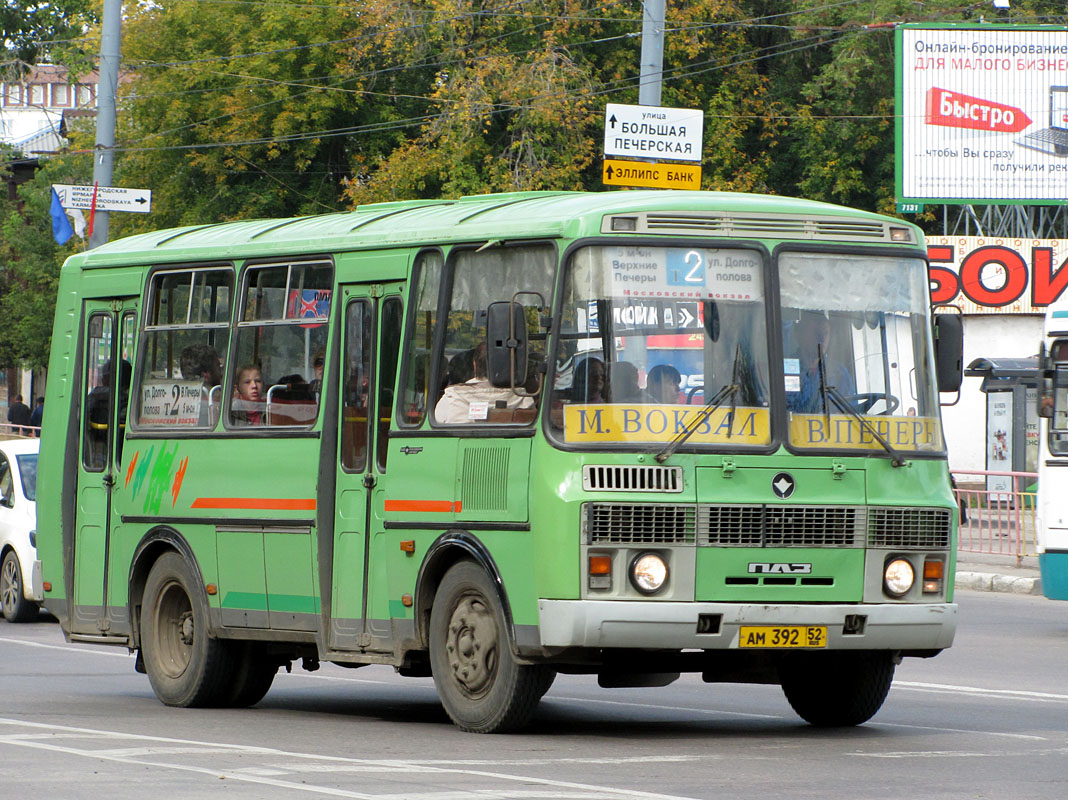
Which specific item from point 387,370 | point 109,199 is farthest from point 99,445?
point 109,199

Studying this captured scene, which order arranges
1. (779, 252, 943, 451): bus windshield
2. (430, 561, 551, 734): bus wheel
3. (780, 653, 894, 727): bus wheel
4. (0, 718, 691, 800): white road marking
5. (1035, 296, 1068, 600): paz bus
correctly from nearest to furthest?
1. (0, 718, 691, 800): white road marking
2. (430, 561, 551, 734): bus wheel
3. (779, 252, 943, 451): bus windshield
4. (780, 653, 894, 727): bus wheel
5. (1035, 296, 1068, 600): paz bus

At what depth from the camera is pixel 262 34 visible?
147 feet

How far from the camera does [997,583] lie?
2345 cm

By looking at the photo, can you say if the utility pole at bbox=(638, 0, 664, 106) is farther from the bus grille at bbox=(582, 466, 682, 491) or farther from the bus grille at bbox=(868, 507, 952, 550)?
the bus grille at bbox=(582, 466, 682, 491)

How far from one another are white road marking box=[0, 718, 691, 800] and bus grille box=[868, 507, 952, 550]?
8.11 ft

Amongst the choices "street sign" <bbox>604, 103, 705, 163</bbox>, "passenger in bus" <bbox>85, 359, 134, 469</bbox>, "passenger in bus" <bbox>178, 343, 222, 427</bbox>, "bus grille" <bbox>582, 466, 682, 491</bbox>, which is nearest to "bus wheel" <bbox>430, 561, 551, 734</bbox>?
"bus grille" <bbox>582, 466, 682, 491</bbox>

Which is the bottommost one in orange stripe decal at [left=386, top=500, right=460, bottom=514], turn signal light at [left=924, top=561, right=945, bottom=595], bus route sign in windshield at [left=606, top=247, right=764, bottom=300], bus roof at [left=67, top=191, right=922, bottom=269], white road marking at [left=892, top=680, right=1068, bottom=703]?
white road marking at [left=892, top=680, right=1068, bottom=703]

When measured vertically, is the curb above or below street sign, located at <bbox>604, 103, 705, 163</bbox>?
below

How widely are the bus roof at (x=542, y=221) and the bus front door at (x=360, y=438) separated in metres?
0.38

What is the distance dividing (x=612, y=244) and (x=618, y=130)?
913 centimetres

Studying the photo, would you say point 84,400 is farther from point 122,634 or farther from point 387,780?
point 387,780

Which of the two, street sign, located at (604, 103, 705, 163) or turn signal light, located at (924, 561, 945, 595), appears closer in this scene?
turn signal light, located at (924, 561, 945, 595)

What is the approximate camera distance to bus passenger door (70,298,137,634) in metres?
13.4

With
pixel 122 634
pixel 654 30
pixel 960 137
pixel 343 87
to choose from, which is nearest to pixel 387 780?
pixel 122 634
